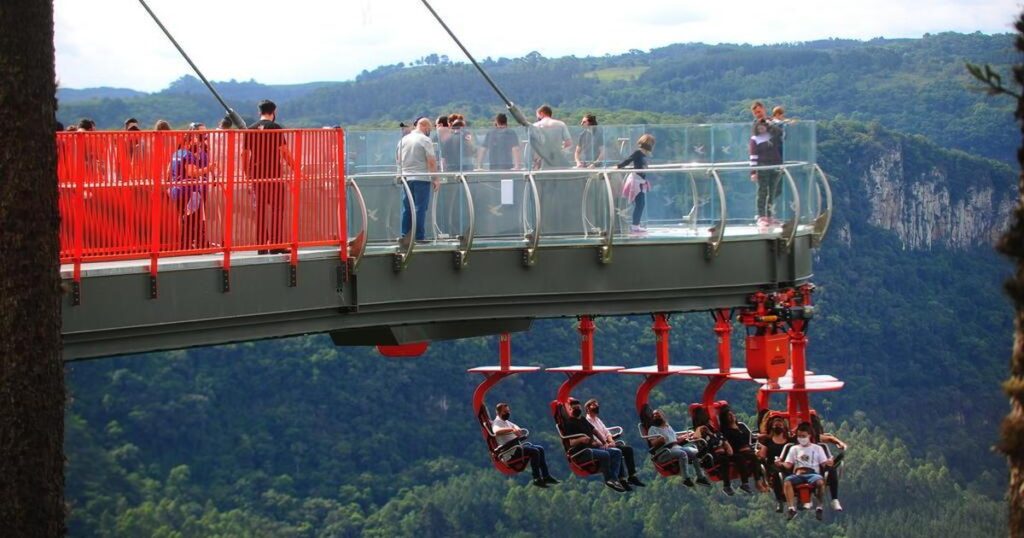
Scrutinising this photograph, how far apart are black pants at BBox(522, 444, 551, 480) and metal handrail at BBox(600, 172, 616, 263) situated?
19.1 feet

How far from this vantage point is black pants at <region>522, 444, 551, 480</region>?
32.2 meters

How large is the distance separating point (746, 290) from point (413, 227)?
5.15 meters

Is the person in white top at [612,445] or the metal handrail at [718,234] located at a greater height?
the metal handrail at [718,234]

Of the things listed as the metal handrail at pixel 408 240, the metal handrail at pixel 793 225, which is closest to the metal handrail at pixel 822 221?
the metal handrail at pixel 793 225

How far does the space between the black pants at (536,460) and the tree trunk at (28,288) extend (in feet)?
41.4

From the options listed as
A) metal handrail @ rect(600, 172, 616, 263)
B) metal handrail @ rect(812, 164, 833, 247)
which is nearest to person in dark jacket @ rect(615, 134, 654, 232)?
metal handrail @ rect(600, 172, 616, 263)

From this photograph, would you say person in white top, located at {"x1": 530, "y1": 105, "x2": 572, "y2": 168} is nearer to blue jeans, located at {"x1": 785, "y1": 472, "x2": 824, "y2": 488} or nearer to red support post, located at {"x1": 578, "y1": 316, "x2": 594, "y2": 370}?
red support post, located at {"x1": 578, "y1": 316, "x2": 594, "y2": 370}

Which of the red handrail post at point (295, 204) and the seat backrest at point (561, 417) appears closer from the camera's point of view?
the red handrail post at point (295, 204)

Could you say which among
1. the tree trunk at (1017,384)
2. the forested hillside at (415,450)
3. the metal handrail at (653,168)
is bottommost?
the forested hillside at (415,450)

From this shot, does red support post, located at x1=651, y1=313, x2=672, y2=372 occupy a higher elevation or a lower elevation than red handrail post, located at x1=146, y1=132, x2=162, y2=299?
lower

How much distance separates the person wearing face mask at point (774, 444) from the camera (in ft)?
103

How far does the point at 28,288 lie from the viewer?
796 inches

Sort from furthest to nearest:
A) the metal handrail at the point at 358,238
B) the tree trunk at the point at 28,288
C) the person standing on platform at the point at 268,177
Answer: the metal handrail at the point at 358,238, the person standing on platform at the point at 268,177, the tree trunk at the point at 28,288

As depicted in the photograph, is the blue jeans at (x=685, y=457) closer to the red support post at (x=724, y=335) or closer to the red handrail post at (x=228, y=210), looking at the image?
the red support post at (x=724, y=335)
